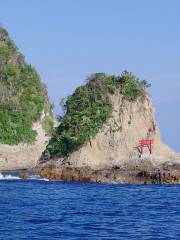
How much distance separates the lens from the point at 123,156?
192 feet

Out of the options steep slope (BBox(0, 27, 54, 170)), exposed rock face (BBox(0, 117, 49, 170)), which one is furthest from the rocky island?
steep slope (BBox(0, 27, 54, 170))

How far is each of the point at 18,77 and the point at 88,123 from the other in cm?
3368

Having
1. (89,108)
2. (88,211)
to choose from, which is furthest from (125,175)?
(88,211)

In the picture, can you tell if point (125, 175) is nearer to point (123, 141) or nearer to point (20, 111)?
point (123, 141)

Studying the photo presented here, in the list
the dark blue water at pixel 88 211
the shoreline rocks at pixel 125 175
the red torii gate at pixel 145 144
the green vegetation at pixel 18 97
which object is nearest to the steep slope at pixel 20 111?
the green vegetation at pixel 18 97

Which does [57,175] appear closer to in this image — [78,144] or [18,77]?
[78,144]

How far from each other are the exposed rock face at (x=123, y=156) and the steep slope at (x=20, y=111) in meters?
20.7

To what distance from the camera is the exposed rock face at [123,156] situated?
54156 mm

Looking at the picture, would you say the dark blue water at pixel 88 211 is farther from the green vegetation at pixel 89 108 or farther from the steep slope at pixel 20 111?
the steep slope at pixel 20 111

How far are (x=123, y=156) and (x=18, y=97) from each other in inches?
1324

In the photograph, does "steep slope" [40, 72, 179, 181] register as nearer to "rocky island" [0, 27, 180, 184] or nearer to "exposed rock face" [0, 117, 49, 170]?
"rocky island" [0, 27, 180, 184]

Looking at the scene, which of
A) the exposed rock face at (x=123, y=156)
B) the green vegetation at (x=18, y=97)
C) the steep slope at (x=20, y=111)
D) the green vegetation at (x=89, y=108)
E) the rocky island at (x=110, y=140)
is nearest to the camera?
the exposed rock face at (x=123, y=156)

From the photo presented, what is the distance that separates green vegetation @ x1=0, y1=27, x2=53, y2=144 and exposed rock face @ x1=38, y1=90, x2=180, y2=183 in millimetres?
22663

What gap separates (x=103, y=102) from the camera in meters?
60.8
